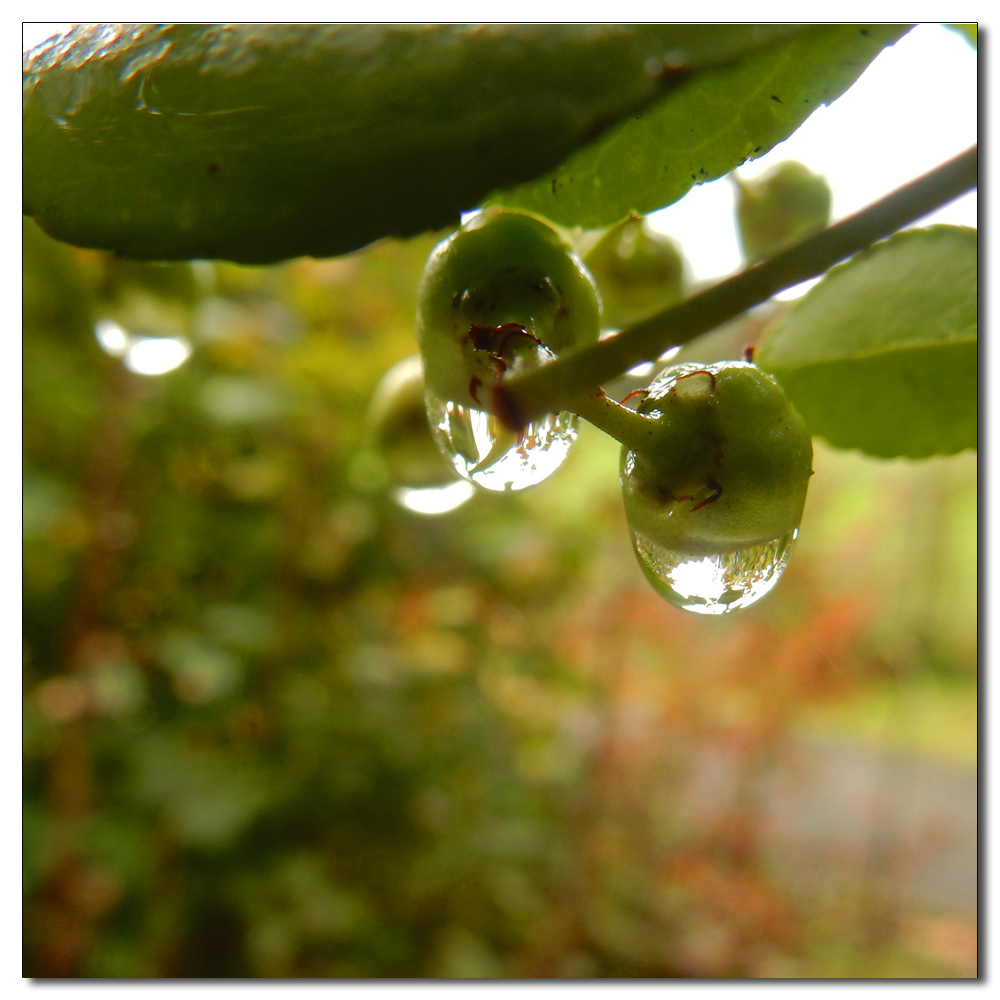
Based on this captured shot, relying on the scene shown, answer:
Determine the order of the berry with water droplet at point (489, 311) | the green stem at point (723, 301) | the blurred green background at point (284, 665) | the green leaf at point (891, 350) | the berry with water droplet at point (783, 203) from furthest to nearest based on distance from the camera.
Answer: the blurred green background at point (284, 665), the berry with water droplet at point (783, 203), the green leaf at point (891, 350), the berry with water droplet at point (489, 311), the green stem at point (723, 301)

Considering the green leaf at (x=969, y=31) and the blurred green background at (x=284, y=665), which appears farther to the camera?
the blurred green background at (x=284, y=665)

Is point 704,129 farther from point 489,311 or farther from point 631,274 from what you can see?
point 631,274

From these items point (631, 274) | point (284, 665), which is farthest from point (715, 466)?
point (284, 665)

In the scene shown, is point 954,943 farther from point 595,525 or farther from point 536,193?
point 536,193

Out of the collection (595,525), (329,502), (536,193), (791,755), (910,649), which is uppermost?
(536,193)

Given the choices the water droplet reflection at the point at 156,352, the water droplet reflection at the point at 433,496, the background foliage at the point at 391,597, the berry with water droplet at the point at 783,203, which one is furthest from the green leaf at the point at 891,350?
the water droplet reflection at the point at 156,352

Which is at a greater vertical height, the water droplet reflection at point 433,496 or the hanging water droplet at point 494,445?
the hanging water droplet at point 494,445

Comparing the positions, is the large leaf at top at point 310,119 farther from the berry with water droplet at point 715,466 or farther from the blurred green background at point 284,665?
the blurred green background at point 284,665

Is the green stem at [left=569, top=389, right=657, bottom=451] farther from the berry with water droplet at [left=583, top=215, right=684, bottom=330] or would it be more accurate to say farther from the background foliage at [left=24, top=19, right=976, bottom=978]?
the berry with water droplet at [left=583, top=215, right=684, bottom=330]

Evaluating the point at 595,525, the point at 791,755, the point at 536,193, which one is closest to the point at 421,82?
the point at 536,193
